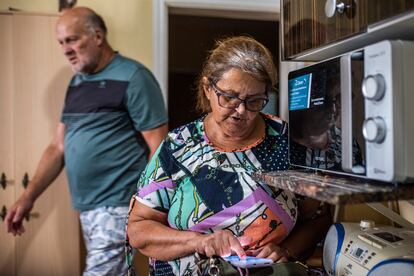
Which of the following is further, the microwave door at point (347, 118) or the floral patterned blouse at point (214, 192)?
the floral patterned blouse at point (214, 192)

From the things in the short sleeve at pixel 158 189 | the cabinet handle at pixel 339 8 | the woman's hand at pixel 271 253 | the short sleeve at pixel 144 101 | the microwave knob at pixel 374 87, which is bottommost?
the woman's hand at pixel 271 253

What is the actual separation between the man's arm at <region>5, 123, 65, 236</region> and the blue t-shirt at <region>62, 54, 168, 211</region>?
6cm

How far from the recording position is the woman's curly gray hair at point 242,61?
0.95 meters

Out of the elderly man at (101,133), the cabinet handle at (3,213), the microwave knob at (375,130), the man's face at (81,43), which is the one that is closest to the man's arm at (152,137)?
the elderly man at (101,133)

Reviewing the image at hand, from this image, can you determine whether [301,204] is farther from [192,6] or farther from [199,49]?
[199,49]

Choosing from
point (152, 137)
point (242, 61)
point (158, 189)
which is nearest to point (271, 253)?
point (158, 189)

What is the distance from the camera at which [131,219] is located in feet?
3.30

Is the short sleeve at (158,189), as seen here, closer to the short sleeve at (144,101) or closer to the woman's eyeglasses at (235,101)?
the woman's eyeglasses at (235,101)

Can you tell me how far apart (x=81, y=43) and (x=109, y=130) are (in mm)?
360

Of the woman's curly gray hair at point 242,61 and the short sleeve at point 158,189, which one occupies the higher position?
the woman's curly gray hair at point 242,61

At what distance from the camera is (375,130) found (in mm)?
643

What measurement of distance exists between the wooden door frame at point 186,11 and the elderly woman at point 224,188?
0.80 m

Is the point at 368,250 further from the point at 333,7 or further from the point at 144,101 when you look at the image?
the point at 144,101

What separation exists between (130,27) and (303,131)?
115 centimetres
